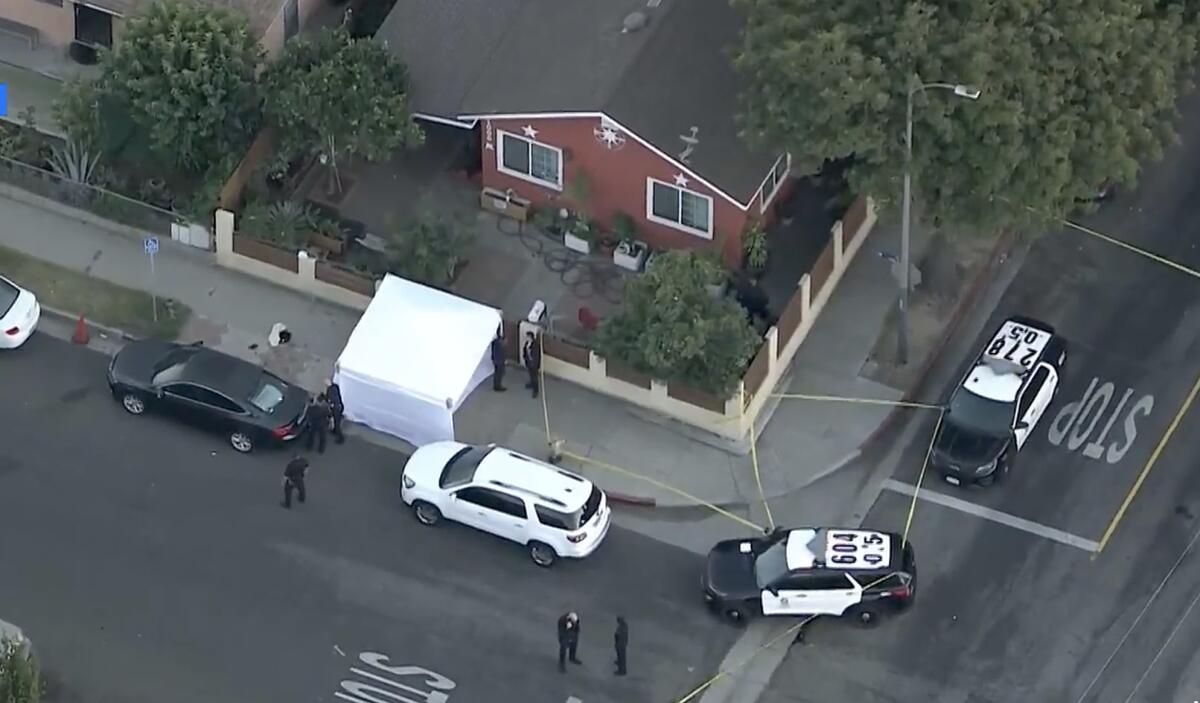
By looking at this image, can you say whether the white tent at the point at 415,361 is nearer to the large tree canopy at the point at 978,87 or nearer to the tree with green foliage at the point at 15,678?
the large tree canopy at the point at 978,87

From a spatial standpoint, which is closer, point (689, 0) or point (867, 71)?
point (867, 71)

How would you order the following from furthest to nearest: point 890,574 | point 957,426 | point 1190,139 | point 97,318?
1. point 1190,139
2. point 97,318
3. point 957,426
4. point 890,574

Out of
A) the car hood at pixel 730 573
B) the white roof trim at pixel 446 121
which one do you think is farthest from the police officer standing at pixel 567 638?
the white roof trim at pixel 446 121

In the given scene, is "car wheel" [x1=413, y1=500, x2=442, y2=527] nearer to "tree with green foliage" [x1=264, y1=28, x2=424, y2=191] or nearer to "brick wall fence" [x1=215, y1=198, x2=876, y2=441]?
"brick wall fence" [x1=215, y1=198, x2=876, y2=441]

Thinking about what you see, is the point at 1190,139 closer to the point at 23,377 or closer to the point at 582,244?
the point at 582,244

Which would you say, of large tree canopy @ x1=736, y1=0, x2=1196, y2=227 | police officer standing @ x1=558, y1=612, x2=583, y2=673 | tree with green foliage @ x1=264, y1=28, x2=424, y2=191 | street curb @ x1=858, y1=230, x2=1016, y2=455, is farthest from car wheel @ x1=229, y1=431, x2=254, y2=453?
street curb @ x1=858, y1=230, x2=1016, y2=455

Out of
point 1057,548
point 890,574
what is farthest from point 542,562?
point 1057,548
